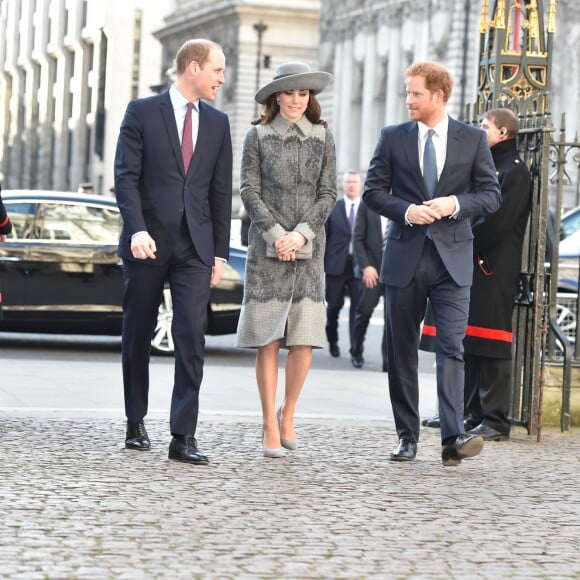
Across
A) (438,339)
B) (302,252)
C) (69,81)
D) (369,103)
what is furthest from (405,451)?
(69,81)

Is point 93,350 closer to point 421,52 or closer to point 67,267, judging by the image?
point 67,267

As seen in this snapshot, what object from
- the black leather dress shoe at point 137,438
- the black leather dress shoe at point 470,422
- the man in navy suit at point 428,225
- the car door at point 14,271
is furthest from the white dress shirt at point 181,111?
the car door at point 14,271

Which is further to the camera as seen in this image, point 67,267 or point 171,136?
point 67,267

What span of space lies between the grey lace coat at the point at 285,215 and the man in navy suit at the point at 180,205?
219 mm

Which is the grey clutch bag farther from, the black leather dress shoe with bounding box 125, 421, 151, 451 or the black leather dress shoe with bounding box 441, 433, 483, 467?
the black leather dress shoe with bounding box 441, 433, 483, 467

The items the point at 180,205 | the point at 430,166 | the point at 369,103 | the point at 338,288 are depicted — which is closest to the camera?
the point at 180,205

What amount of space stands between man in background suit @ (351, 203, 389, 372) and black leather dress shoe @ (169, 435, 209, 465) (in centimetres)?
745

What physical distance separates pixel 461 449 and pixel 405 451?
34 cm

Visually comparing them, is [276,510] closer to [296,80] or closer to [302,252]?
[302,252]

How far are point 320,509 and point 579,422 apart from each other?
12.9 ft

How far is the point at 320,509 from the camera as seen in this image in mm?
6750

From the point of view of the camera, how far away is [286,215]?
8.43 m

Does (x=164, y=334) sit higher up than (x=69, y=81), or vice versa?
(x=69, y=81)

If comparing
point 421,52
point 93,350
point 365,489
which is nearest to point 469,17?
point 421,52
